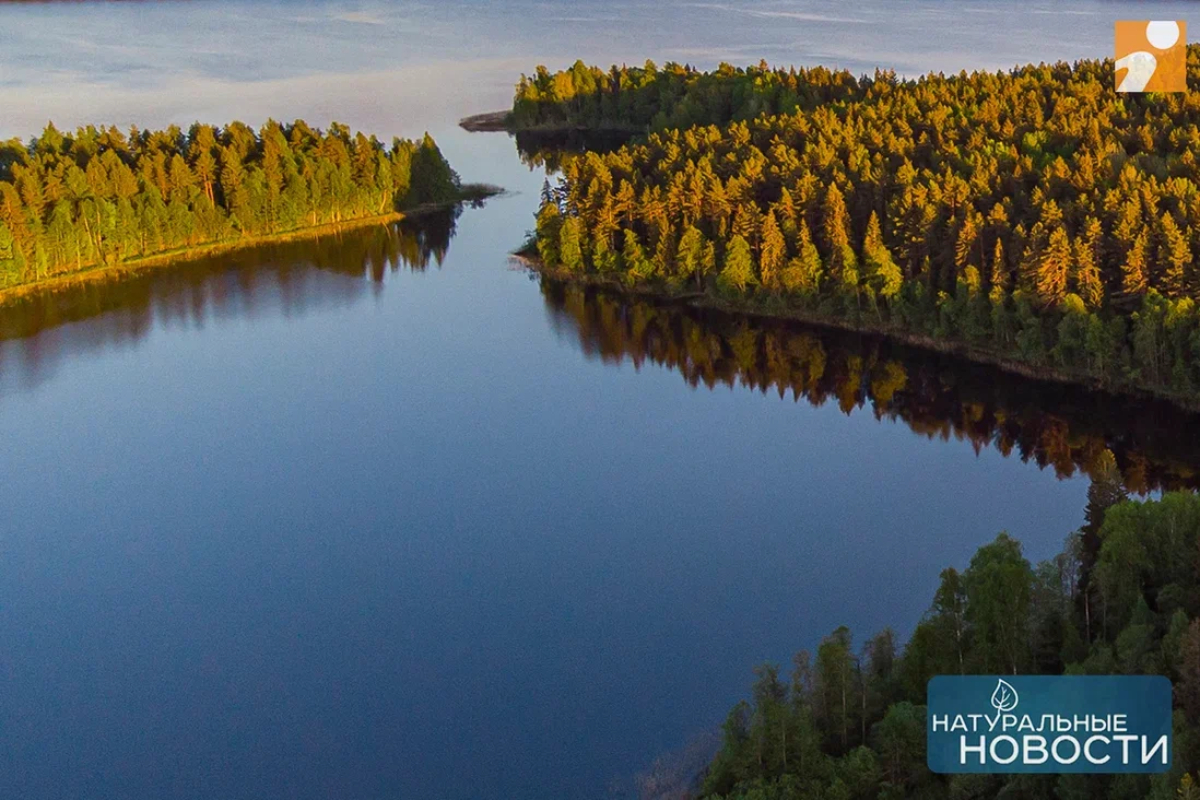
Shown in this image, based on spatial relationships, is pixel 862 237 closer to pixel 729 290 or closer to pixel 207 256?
pixel 729 290

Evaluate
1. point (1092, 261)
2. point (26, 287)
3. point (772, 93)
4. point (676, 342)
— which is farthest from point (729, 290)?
point (772, 93)

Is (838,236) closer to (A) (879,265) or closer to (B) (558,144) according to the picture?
(A) (879,265)

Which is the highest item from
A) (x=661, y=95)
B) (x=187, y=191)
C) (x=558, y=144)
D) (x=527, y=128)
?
(x=661, y=95)

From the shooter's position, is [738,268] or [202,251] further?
[202,251]

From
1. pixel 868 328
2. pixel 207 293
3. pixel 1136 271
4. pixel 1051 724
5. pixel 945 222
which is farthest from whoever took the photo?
pixel 207 293

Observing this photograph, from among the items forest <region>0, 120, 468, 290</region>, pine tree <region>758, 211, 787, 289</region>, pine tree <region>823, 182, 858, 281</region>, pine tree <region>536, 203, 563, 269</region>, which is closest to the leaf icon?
pine tree <region>823, 182, 858, 281</region>

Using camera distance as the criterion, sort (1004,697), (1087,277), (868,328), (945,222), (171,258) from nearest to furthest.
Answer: (1004,697)
(1087,277)
(868,328)
(945,222)
(171,258)

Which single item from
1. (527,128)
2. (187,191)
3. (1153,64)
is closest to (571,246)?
(187,191)

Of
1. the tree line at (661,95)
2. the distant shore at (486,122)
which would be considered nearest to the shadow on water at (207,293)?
the tree line at (661,95)
